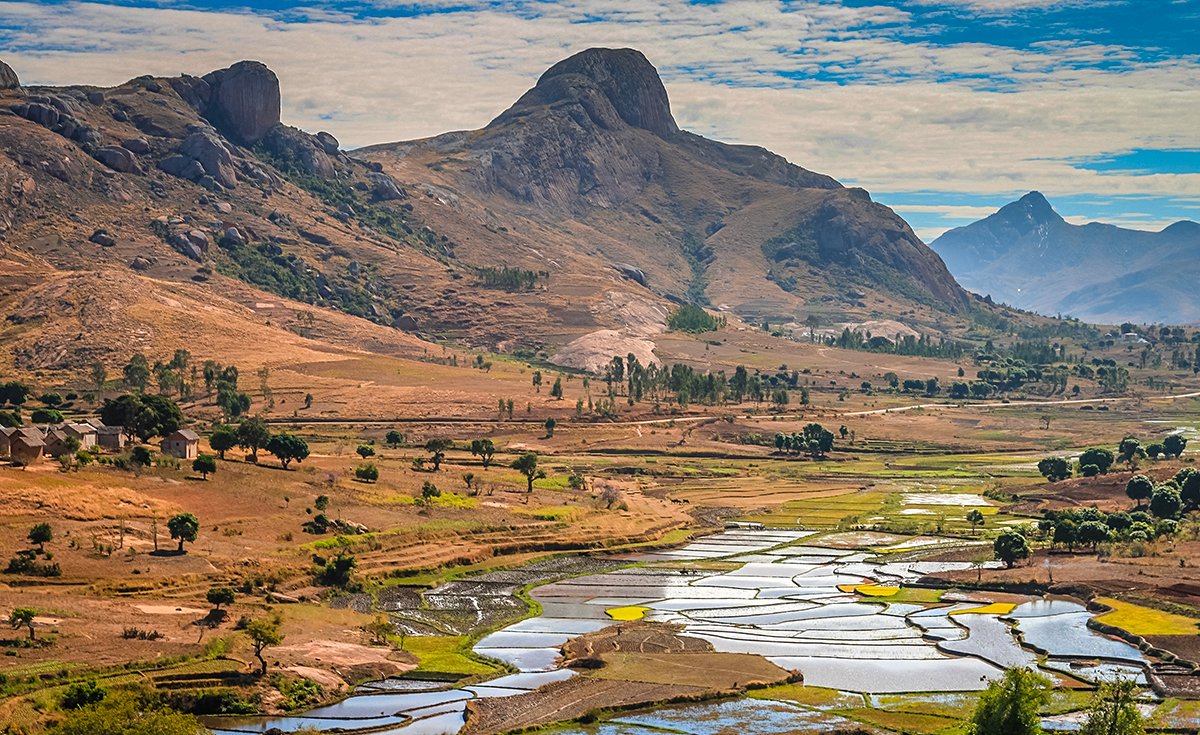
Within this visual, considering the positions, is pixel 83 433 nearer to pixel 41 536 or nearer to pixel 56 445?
pixel 56 445

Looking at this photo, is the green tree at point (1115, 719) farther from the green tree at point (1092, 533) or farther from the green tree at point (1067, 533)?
the green tree at point (1092, 533)

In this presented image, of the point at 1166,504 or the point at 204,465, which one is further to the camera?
the point at 1166,504

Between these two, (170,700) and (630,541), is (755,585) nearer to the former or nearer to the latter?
(630,541)

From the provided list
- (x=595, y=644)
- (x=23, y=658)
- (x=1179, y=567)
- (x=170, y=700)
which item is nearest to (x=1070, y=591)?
(x=1179, y=567)

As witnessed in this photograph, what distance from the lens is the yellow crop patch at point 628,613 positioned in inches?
3693

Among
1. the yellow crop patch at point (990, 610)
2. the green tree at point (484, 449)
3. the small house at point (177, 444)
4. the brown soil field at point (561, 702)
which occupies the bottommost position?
the brown soil field at point (561, 702)

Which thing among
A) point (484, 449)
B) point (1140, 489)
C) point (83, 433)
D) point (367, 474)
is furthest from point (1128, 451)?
point (83, 433)

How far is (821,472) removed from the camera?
615ft

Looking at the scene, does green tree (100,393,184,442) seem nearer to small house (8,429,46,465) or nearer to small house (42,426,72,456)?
small house (42,426,72,456)

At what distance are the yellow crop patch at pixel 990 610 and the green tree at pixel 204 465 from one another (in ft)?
214

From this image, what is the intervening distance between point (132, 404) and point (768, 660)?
3083 inches

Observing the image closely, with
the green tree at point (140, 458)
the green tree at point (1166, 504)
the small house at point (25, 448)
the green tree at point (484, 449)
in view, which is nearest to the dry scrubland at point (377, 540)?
the green tree at point (484, 449)

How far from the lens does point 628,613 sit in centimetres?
9562

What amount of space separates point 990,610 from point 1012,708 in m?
40.9
